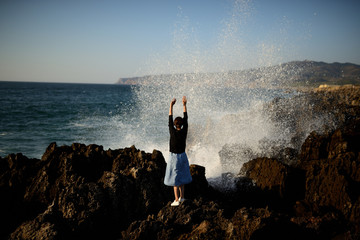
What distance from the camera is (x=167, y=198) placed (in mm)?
4793

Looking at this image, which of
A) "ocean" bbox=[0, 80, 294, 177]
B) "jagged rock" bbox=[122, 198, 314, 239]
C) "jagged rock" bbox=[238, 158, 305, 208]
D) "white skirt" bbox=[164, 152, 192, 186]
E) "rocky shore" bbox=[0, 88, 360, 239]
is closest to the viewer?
"jagged rock" bbox=[122, 198, 314, 239]

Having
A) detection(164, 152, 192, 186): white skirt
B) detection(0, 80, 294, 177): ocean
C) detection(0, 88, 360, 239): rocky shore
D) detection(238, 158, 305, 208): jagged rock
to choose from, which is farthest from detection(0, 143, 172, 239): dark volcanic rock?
detection(0, 80, 294, 177): ocean

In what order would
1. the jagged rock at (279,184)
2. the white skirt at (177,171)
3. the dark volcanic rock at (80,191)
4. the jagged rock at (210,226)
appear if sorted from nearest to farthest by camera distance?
the jagged rock at (210,226)
the dark volcanic rock at (80,191)
the white skirt at (177,171)
the jagged rock at (279,184)

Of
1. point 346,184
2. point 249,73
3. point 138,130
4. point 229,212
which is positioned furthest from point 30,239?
point 249,73

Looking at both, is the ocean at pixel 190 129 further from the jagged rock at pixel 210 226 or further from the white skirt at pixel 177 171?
the jagged rock at pixel 210 226

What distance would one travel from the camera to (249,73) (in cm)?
1909

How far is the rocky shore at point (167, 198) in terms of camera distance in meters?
3.31

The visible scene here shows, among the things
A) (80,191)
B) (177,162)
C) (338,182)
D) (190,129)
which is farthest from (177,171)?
(190,129)

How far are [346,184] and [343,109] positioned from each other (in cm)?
643

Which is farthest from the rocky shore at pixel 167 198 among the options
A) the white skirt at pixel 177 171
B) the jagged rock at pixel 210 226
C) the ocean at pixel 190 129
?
the ocean at pixel 190 129

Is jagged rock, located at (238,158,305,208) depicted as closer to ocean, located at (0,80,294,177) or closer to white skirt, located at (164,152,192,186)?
ocean, located at (0,80,294,177)

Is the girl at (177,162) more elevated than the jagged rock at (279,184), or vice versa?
the girl at (177,162)

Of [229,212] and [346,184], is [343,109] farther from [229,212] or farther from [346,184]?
[229,212]

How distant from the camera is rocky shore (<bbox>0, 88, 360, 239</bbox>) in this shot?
10.9ft
